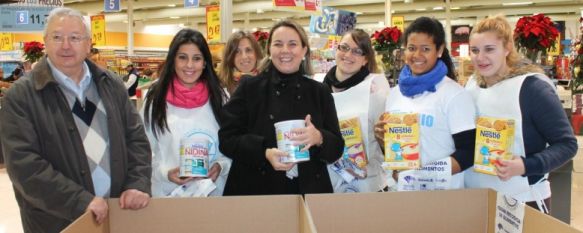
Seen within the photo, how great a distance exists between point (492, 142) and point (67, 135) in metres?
1.45

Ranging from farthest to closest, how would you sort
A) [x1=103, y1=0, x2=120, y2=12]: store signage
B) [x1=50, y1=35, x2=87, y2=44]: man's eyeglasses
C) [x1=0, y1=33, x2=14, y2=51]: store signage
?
[x1=0, y1=33, x2=14, y2=51]: store signage
[x1=103, y1=0, x2=120, y2=12]: store signage
[x1=50, y1=35, x2=87, y2=44]: man's eyeglasses

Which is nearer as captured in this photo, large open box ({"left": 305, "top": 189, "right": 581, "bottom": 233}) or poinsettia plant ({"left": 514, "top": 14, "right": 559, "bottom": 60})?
large open box ({"left": 305, "top": 189, "right": 581, "bottom": 233})

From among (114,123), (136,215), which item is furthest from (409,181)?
(114,123)

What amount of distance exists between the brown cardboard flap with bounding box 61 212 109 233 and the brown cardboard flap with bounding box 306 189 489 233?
0.58m

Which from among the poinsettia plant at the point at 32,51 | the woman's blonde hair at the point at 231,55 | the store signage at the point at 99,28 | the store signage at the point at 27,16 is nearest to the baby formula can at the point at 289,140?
the woman's blonde hair at the point at 231,55

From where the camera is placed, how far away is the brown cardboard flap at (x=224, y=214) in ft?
4.77

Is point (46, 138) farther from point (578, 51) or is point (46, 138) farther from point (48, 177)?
point (578, 51)

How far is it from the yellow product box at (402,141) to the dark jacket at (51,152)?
3.01ft

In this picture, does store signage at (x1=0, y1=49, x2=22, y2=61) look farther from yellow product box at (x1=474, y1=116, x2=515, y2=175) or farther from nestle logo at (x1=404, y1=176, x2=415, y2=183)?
yellow product box at (x1=474, y1=116, x2=515, y2=175)

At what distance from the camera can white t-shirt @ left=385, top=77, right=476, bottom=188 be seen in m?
2.06

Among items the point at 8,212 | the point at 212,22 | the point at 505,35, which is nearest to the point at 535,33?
the point at 505,35

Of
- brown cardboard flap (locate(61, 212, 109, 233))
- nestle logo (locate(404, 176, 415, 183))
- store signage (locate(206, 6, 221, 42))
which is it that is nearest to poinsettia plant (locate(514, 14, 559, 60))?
nestle logo (locate(404, 176, 415, 183))

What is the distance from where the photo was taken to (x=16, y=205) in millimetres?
5531

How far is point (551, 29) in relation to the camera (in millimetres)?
3211
